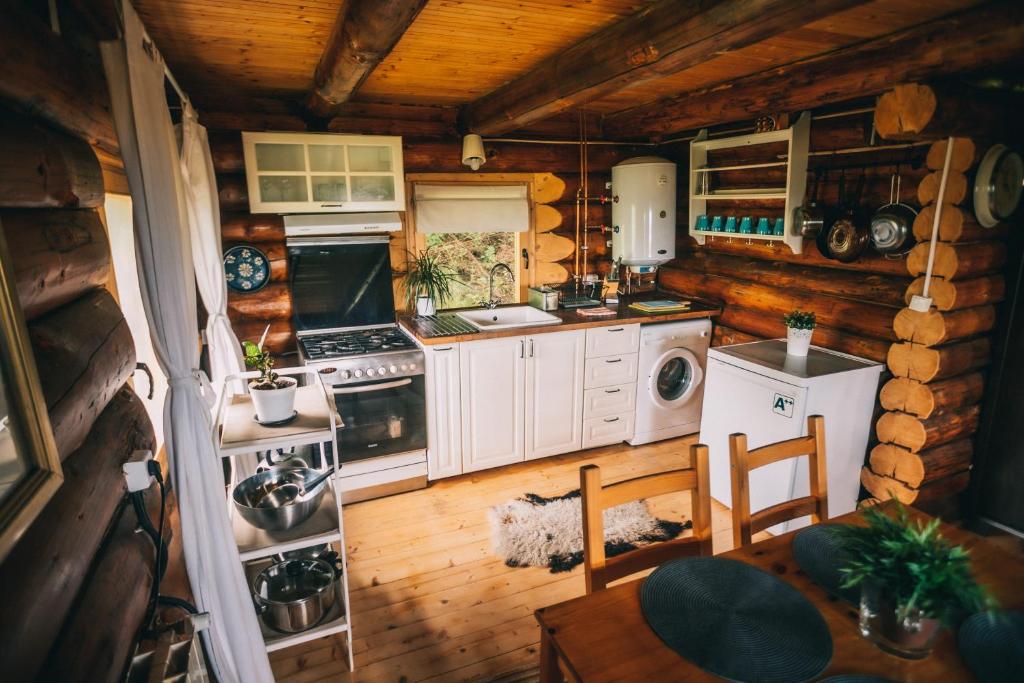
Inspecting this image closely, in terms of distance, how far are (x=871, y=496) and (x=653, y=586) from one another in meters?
2.19

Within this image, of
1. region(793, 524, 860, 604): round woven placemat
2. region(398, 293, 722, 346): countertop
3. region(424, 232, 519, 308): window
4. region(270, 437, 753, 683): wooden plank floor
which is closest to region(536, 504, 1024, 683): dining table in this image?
region(793, 524, 860, 604): round woven placemat

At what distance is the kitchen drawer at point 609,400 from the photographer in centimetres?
375

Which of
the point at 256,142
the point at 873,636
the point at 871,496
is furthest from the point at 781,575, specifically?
the point at 256,142

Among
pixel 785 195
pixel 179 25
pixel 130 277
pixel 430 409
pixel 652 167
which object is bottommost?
pixel 430 409

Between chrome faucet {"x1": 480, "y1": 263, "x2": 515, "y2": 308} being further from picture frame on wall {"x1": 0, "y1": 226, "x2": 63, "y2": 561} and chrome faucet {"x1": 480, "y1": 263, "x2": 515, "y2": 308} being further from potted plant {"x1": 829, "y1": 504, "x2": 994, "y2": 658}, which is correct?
picture frame on wall {"x1": 0, "y1": 226, "x2": 63, "y2": 561}

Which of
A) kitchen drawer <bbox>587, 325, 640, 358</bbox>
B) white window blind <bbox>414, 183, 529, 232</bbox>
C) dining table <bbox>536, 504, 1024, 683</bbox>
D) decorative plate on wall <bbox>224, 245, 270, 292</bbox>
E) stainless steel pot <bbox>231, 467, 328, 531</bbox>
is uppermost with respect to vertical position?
white window blind <bbox>414, 183, 529, 232</bbox>

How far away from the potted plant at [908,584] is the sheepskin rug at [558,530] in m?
1.61

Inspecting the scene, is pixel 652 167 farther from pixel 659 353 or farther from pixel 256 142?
pixel 256 142

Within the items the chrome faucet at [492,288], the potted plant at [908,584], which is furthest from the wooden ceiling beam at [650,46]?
the potted plant at [908,584]

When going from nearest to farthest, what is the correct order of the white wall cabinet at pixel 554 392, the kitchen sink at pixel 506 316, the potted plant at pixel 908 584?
1. the potted plant at pixel 908 584
2. the white wall cabinet at pixel 554 392
3. the kitchen sink at pixel 506 316

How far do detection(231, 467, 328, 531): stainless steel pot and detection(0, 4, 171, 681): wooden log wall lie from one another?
1.31 ft

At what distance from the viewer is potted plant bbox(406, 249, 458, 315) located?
375 cm

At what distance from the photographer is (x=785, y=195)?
3.11 metres

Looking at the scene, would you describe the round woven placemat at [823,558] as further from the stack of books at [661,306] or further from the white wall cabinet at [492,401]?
the stack of books at [661,306]
